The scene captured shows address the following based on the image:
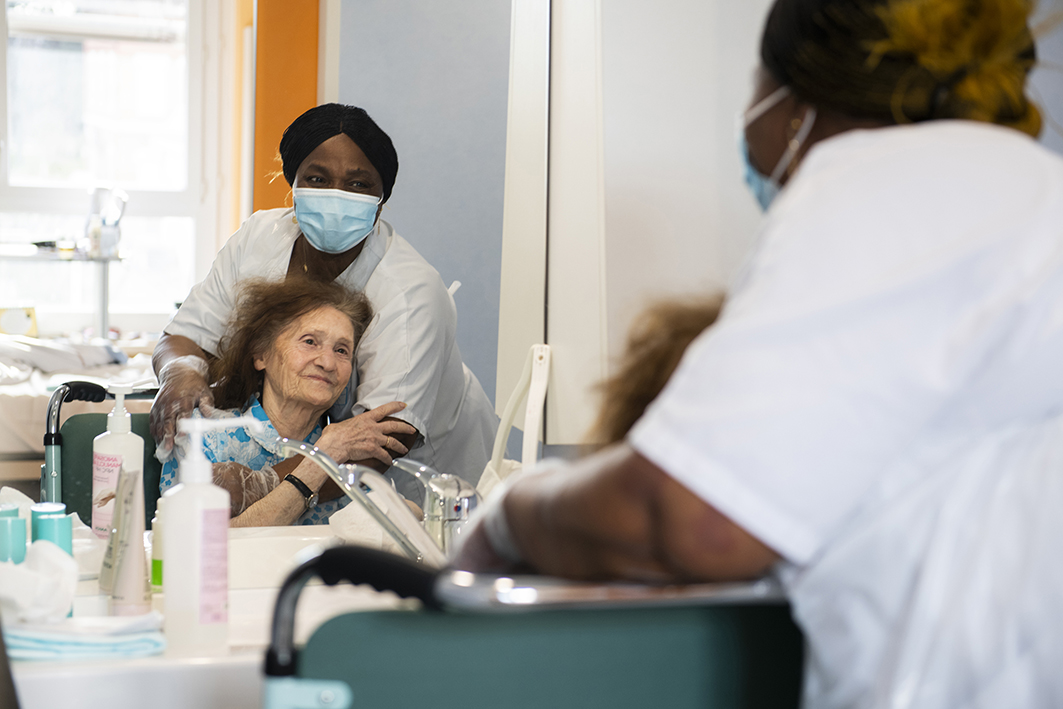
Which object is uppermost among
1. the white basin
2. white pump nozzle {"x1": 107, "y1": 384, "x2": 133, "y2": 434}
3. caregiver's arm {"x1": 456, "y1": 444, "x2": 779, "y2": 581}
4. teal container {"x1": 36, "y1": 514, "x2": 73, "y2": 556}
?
caregiver's arm {"x1": 456, "y1": 444, "x2": 779, "y2": 581}

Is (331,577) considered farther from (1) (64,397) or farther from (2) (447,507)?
(1) (64,397)

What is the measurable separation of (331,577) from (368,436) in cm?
99

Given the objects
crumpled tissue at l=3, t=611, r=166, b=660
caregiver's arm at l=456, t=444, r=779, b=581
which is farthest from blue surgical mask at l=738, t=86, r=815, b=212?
crumpled tissue at l=3, t=611, r=166, b=660

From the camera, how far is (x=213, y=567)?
883 millimetres

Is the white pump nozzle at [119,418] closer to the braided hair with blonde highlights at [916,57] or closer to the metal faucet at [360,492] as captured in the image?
the metal faucet at [360,492]

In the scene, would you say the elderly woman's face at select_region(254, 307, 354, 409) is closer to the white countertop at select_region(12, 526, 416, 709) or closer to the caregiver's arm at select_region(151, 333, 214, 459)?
the caregiver's arm at select_region(151, 333, 214, 459)

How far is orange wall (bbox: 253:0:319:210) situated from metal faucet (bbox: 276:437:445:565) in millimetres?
620

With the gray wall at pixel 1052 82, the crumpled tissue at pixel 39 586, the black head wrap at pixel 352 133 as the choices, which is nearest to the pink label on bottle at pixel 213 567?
the crumpled tissue at pixel 39 586

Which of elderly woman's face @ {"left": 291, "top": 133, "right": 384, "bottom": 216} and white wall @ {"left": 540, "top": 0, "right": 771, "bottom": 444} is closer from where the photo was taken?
white wall @ {"left": 540, "top": 0, "right": 771, "bottom": 444}

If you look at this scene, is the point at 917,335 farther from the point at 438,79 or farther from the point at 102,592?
the point at 438,79

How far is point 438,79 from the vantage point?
151cm

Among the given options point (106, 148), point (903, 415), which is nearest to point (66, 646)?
point (903, 415)

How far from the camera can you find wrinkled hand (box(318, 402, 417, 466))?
4.90 feet

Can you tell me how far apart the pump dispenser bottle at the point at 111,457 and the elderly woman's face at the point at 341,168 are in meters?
0.49
